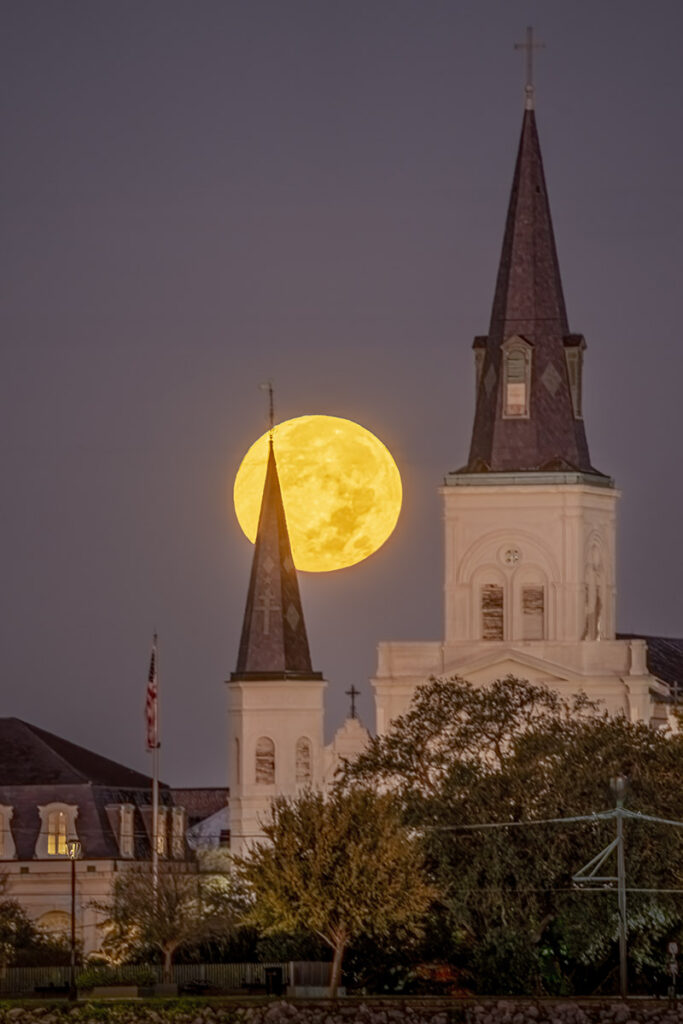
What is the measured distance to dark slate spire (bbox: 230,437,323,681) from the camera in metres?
159

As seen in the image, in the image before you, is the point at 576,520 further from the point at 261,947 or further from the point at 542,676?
the point at 261,947

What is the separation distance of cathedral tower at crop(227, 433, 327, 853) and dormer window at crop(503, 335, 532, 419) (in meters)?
10.8

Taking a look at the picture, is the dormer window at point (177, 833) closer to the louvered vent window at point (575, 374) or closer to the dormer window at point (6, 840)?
the dormer window at point (6, 840)

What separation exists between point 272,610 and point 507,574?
1036 cm

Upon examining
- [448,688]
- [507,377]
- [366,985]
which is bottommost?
[366,985]

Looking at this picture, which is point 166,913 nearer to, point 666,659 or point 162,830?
point 162,830

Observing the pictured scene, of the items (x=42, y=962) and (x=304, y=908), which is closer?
(x=304, y=908)

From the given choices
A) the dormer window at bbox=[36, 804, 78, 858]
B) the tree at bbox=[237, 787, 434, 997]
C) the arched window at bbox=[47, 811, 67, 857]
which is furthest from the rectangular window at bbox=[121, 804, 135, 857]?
the tree at bbox=[237, 787, 434, 997]

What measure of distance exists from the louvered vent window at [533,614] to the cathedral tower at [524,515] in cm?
4

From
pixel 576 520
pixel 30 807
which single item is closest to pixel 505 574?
pixel 576 520

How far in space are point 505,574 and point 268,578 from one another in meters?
10.3

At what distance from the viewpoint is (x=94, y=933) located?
146375mm

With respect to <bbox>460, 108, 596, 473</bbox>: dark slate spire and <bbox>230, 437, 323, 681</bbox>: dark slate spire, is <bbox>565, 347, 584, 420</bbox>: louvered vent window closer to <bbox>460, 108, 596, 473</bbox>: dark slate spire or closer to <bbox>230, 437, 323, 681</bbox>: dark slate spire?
<bbox>460, 108, 596, 473</bbox>: dark slate spire

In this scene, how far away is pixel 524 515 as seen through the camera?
161625 millimetres
